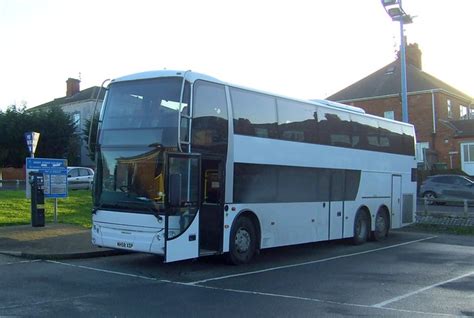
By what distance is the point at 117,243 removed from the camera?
33.9 feet

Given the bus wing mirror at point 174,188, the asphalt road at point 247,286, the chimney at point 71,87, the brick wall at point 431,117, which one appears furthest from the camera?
the chimney at point 71,87

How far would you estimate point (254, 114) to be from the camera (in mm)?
11703

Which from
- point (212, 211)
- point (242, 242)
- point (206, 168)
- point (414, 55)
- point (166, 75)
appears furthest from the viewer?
point (414, 55)

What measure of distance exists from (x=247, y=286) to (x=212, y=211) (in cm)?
225

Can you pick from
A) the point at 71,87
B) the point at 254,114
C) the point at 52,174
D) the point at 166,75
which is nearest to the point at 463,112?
the point at 71,87

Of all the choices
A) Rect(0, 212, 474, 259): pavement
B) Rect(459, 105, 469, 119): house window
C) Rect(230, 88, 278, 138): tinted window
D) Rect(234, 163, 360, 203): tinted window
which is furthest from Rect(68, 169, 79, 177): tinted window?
Rect(459, 105, 469, 119): house window

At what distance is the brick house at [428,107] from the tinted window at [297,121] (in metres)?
27.9

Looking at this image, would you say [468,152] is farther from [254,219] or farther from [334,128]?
[254,219]

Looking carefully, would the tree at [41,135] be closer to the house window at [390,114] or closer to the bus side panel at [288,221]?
the house window at [390,114]

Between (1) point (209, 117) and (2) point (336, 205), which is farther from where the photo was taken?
(2) point (336, 205)

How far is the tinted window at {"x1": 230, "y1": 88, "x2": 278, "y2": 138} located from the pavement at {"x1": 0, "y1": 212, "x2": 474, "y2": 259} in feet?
14.0

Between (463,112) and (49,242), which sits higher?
(463,112)

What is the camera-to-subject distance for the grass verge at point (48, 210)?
1709 cm

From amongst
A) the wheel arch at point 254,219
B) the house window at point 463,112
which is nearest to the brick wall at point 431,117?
the house window at point 463,112
